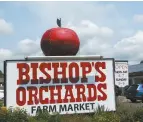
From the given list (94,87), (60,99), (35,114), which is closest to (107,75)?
(94,87)

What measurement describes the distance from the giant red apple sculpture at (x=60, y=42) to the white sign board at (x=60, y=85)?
0.80m

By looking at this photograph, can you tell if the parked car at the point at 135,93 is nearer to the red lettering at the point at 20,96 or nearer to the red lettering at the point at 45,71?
the red lettering at the point at 45,71

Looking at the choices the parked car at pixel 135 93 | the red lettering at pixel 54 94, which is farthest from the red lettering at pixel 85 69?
the parked car at pixel 135 93

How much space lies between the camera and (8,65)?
16.1 m

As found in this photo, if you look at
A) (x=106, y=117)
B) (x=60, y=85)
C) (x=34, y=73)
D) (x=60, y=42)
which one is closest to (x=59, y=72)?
(x=60, y=85)

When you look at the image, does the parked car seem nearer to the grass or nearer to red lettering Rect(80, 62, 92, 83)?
the grass

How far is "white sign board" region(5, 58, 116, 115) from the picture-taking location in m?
16.1

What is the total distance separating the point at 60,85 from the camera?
655 inches

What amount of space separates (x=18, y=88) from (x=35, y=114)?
47.4 inches

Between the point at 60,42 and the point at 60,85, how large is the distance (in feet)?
6.02

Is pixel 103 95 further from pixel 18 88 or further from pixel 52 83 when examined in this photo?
pixel 18 88

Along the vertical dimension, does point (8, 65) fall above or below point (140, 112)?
above

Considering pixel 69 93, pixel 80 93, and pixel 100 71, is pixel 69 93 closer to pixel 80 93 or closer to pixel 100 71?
pixel 80 93

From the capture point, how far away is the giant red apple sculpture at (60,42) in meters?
17.2
